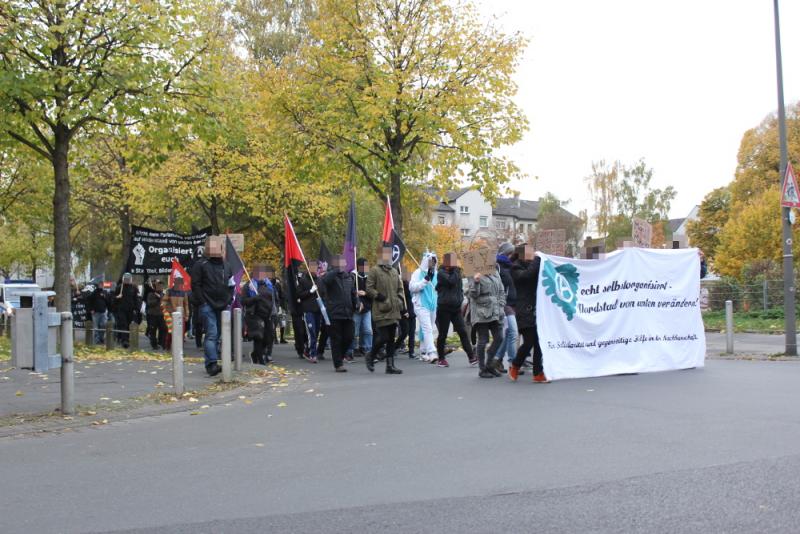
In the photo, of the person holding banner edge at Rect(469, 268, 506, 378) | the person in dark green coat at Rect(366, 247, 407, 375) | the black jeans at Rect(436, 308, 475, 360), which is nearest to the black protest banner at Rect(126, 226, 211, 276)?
Result: the person in dark green coat at Rect(366, 247, 407, 375)

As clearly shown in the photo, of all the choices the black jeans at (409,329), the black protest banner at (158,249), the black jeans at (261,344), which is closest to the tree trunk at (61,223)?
the black protest banner at (158,249)

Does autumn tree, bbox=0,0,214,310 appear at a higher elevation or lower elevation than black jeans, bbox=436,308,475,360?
higher

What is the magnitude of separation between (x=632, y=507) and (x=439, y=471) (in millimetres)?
1496

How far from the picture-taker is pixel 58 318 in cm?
834

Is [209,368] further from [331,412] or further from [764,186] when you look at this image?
[764,186]

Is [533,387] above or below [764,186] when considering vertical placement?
below

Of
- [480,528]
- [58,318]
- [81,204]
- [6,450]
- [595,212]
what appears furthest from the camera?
[595,212]

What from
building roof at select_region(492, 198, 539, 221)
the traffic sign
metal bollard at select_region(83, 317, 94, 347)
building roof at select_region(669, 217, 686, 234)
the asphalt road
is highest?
building roof at select_region(492, 198, 539, 221)

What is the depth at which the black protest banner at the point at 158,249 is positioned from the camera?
16547 mm

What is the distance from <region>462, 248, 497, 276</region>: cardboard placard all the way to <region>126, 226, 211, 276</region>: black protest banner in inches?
277

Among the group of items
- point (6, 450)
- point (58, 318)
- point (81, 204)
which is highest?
point (81, 204)

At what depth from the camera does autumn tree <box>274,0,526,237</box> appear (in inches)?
729

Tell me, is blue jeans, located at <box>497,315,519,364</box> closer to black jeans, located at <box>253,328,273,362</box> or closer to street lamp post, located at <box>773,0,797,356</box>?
black jeans, located at <box>253,328,273,362</box>

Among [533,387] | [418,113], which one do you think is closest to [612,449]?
[533,387]
